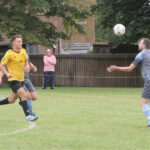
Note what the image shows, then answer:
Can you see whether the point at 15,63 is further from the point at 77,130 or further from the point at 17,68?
the point at 77,130

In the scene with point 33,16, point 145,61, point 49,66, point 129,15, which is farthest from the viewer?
point 129,15

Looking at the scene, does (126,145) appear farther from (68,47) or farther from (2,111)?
(68,47)

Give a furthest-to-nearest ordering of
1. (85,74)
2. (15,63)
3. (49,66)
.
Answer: (85,74)
(49,66)
(15,63)

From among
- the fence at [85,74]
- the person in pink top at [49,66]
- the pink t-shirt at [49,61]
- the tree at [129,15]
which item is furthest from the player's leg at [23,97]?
the fence at [85,74]

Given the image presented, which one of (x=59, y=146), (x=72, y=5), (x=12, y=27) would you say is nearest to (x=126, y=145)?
(x=59, y=146)

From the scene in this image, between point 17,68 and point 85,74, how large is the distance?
17556mm

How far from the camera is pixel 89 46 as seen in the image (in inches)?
1929

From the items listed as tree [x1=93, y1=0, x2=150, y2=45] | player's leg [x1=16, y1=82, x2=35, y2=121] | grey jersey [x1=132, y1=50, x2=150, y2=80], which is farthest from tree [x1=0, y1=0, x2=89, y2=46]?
grey jersey [x1=132, y1=50, x2=150, y2=80]

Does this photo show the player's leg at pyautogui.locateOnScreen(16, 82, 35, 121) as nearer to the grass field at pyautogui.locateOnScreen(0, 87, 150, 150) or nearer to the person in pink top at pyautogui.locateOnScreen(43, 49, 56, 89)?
the grass field at pyautogui.locateOnScreen(0, 87, 150, 150)

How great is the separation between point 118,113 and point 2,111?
330 centimetres

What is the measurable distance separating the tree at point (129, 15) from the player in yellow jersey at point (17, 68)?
1696 centimetres

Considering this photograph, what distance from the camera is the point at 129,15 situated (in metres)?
27.5

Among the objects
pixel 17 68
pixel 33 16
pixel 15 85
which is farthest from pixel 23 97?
pixel 33 16

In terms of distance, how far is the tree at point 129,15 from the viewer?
87.4 feet
